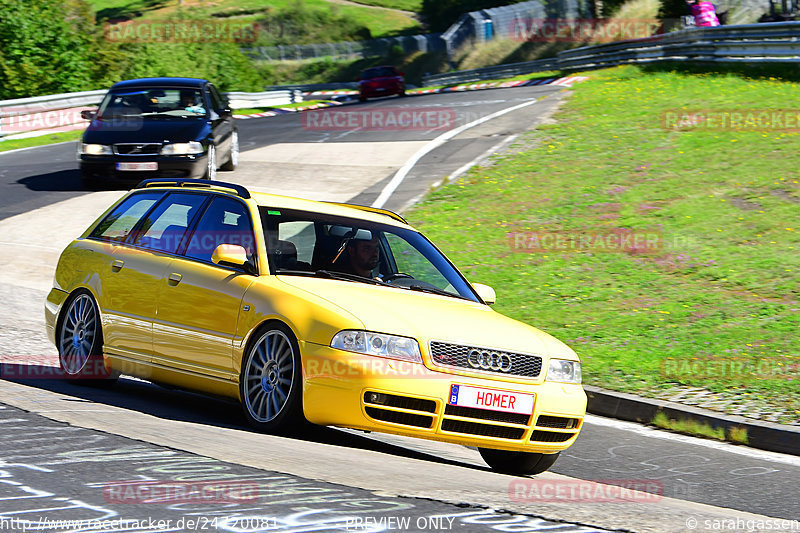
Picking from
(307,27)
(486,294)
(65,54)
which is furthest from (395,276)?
(307,27)

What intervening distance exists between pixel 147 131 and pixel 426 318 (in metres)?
12.4

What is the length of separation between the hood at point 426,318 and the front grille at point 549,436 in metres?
0.49

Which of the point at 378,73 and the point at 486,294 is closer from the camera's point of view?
the point at 486,294

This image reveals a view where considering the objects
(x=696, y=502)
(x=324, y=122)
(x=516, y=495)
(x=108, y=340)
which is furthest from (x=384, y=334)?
(x=324, y=122)

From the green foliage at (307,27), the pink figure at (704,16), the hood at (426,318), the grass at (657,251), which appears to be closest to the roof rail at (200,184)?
the hood at (426,318)

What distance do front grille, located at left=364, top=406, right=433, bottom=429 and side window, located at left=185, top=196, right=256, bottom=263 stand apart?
1.63m

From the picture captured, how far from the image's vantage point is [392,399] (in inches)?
251

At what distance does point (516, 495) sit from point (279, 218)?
284 centimetres

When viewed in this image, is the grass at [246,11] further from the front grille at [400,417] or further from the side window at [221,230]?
the front grille at [400,417]

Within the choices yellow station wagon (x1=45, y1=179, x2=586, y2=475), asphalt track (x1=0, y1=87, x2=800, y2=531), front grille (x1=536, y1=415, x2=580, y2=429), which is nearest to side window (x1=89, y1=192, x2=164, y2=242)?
yellow station wagon (x1=45, y1=179, x2=586, y2=475)

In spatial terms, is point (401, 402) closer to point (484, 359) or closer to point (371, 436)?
point (484, 359)

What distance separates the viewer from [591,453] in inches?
309

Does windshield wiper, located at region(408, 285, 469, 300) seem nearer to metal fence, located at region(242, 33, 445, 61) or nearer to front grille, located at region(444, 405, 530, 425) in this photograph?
front grille, located at region(444, 405, 530, 425)

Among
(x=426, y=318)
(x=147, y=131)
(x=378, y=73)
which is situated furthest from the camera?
(x=378, y=73)
